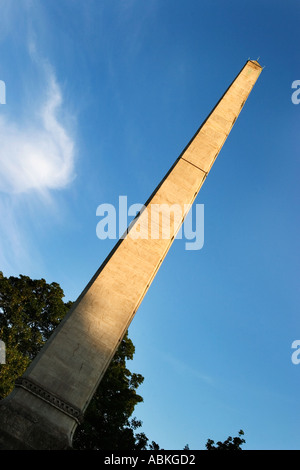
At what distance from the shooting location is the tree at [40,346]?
14.1 meters

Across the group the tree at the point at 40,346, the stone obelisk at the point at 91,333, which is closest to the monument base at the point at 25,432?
the stone obelisk at the point at 91,333

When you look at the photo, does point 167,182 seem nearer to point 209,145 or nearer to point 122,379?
point 209,145

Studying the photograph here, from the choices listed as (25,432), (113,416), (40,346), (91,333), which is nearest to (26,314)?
(40,346)

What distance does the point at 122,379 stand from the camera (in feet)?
53.3

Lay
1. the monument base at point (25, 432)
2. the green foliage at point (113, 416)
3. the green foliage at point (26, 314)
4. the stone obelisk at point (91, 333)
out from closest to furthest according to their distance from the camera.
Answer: the monument base at point (25, 432)
the stone obelisk at point (91, 333)
the green foliage at point (113, 416)
the green foliage at point (26, 314)

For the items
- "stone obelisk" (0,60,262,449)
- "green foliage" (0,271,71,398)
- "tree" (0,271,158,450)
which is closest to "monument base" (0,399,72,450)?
"stone obelisk" (0,60,262,449)

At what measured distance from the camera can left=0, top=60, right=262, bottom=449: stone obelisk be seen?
4.77 m

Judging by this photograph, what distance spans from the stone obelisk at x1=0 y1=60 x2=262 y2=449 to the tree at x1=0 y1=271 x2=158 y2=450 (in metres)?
9.65

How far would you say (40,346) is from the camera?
17.4m

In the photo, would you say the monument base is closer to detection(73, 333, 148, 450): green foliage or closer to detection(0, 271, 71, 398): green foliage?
detection(73, 333, 148, 450): green foliage

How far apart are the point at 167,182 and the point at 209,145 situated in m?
2.14

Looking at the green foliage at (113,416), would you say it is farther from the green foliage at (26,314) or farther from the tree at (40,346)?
the green foliage at (26,314)

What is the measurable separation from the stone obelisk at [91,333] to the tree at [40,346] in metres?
9.65
